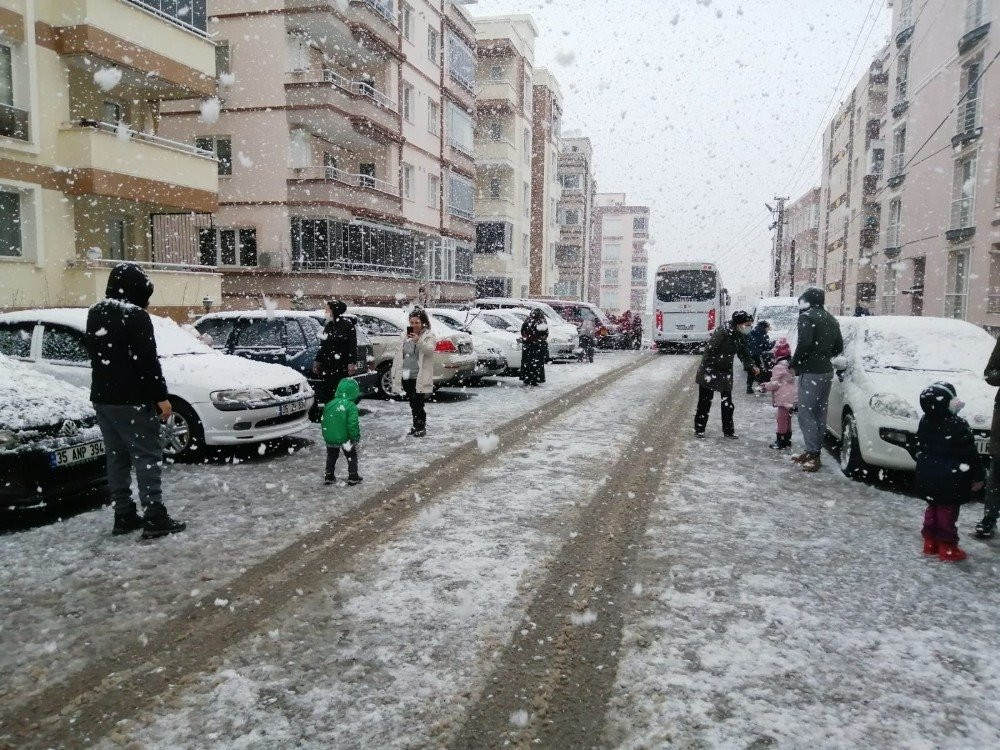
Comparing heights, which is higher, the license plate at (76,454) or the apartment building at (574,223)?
the apartment building at (574,223)

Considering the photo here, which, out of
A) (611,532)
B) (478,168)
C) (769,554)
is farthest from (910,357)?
(478,168)

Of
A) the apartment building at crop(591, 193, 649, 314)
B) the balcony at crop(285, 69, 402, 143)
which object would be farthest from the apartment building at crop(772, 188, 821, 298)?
the balcony at crop(285, 69, 402, 143)

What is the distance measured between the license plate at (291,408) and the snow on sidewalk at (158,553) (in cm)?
53

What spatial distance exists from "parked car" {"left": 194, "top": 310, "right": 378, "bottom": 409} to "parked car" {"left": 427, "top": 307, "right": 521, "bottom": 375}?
471 cm

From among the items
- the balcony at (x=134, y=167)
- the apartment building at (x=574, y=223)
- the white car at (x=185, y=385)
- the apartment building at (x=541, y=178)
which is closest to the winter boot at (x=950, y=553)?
the white car at (x=185, y=385)

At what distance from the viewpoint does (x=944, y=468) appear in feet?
15.6

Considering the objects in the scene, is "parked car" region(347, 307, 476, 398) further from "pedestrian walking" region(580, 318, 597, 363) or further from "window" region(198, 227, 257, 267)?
"window" region(198, 227, 257, 267)

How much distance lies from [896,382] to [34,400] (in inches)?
306

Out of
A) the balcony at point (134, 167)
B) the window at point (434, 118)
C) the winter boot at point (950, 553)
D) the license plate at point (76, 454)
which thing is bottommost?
the winter boot at point (950, 553)

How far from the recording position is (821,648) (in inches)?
140

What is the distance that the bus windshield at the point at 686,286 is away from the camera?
84.8 feet

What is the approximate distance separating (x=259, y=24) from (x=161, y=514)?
2160cm

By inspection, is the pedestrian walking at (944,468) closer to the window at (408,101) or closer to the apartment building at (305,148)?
the apartment building at (305,148)

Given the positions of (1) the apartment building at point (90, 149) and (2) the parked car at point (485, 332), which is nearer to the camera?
(1) the apartment building at point (90, 149)
